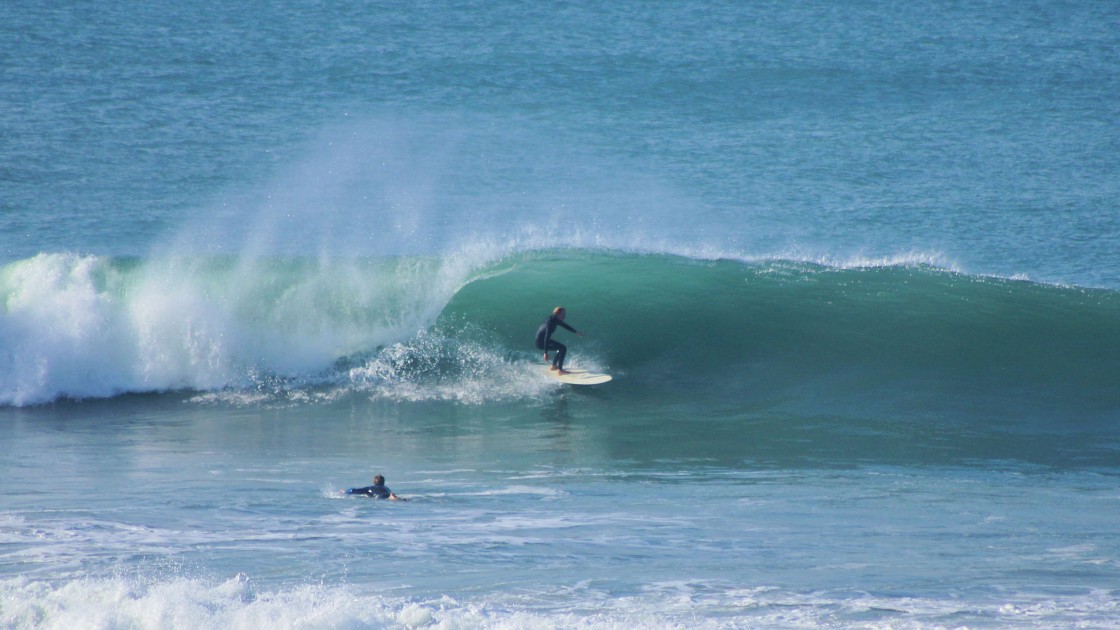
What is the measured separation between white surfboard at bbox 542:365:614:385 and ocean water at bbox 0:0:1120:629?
16cm

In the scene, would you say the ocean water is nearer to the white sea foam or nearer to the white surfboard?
the white sea foam

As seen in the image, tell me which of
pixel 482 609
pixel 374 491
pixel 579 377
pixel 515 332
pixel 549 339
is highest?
pixel 515 332

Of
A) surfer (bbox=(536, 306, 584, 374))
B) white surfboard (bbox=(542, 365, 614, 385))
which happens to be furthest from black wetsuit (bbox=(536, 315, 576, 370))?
white surfboard (bbox=(542, 365, 614, 385))

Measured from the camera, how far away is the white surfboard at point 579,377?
13.6 m

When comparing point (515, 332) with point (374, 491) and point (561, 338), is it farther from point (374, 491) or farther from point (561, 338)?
point (374, 491)

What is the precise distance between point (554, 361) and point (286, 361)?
3.68 m

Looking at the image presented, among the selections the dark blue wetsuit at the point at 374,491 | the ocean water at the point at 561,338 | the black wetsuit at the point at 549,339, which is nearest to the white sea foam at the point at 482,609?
the ocean water at the point at 561,338

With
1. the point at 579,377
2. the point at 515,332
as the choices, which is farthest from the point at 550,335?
the point at 515,332

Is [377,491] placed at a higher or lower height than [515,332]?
lower

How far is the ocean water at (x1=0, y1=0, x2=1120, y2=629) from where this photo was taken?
748 cm

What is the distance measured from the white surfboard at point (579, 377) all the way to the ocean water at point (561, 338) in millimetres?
164

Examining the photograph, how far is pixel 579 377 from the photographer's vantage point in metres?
13.7

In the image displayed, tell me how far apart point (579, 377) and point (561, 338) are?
146 cm

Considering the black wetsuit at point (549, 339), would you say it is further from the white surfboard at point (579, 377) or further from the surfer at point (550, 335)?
the white surfboard at point (579, 377)
